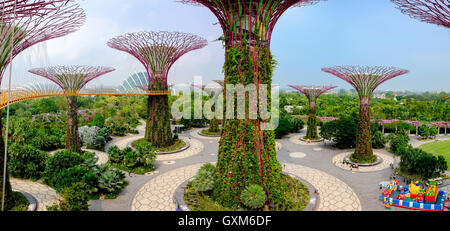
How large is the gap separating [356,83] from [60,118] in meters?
32.1

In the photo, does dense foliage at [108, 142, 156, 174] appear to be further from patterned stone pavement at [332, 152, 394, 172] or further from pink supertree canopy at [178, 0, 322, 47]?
patterned stone pavement at [332, 152, 394, 172]

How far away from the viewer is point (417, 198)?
11047 mm

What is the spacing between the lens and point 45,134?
1995 cm

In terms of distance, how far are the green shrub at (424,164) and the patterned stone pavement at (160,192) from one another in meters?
12.4

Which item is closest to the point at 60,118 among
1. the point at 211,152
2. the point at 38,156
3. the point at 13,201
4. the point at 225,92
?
the point at 38,156

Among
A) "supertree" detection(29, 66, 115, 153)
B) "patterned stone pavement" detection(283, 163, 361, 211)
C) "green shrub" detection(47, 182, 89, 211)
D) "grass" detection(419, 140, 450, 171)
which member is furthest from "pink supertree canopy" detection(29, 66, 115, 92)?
"grass" detection(419, 140, 450, 171)

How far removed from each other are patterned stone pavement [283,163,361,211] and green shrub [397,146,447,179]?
4.27 meters

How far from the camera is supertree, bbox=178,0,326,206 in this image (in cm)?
980

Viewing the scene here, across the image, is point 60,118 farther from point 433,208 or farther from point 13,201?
point 433,208

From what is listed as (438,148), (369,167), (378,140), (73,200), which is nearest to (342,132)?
(378,140)

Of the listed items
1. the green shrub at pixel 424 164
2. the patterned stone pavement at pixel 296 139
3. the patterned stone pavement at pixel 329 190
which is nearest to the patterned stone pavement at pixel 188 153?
the patterned stone pavement at pixel 329 190

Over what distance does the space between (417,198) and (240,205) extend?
308 inches

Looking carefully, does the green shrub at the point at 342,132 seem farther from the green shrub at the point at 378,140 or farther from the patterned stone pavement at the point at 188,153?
the patterned stone pavement at the point at 188,153
